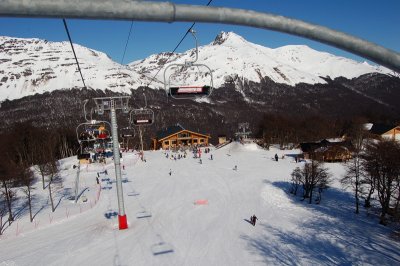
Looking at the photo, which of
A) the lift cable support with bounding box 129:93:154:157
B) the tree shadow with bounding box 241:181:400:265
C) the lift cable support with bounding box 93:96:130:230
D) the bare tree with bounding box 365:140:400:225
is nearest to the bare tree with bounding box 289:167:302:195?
the tree shadow with bounding box 241:181:400:265

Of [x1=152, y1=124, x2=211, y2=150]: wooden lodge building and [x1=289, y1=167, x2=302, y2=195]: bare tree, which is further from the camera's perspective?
[x1=152, y1=124, x2=211, y2=150]: wooden lodge building

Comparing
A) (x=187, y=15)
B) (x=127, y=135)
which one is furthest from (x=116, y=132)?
(x=187, y=15)

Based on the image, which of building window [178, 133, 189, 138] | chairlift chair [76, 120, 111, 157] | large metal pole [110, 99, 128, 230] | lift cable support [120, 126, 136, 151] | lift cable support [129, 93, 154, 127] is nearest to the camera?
lift cable support [129, 93, 154, 127]

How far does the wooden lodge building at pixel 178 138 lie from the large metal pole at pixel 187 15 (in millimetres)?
87833

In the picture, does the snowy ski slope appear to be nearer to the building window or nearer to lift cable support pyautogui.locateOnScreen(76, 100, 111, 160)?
lift cable support pyautogui.locateOnScreen(76, 100, 111, 160)

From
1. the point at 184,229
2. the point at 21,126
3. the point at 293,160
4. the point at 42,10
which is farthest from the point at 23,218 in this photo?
the point at 21,126

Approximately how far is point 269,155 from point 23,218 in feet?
149

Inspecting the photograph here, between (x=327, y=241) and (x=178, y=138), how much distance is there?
7033cm

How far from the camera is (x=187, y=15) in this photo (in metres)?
3.10

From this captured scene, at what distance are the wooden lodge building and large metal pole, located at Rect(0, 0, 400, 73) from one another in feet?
288

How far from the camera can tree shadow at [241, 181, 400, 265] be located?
2102cm

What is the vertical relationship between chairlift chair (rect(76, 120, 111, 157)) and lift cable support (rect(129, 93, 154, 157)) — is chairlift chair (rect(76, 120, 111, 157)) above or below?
below

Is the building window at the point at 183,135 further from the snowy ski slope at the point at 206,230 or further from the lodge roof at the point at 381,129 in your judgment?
the snowy ski slope at the point at 206,230

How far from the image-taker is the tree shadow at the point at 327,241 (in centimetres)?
2102
